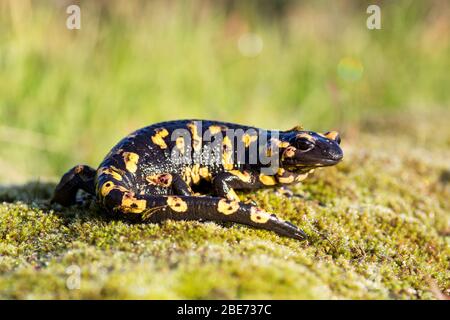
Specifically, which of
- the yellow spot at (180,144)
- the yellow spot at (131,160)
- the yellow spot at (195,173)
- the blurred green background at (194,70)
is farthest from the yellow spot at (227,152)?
the blurred green background at (194,70)

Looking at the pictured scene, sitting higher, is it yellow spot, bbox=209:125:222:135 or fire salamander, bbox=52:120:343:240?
yellow spot, bbox=209:125:222:135

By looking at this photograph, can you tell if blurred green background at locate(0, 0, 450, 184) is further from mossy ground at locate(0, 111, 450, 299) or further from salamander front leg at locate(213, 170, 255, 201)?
salamander front leg at locate(213, 170, 255, 201)

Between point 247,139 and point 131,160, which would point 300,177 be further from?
point 131,160

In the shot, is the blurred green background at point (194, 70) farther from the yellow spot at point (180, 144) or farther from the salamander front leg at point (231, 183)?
the salamander front leg at point (231, 183)

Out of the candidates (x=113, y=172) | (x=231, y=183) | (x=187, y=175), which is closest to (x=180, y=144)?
(x=187, y=175)

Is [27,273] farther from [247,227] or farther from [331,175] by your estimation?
[331,175]

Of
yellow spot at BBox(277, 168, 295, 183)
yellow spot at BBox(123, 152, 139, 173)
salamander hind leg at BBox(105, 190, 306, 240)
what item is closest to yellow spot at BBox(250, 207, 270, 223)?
salamander hind leg at BBox(105, 190, 306, 240)
